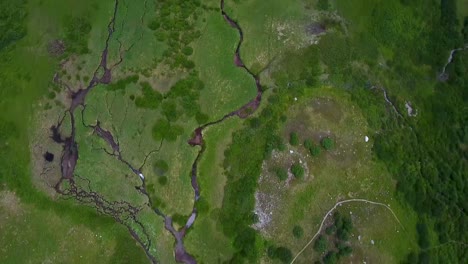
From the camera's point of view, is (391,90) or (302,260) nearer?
(302,260)

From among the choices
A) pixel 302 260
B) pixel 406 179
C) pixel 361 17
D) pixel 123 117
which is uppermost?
pixel 361 17

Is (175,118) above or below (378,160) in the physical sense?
above

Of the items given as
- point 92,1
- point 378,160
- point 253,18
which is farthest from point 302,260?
point 92,1

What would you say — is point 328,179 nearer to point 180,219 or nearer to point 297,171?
point 297,171

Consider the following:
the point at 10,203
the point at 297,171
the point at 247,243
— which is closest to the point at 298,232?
the point at 247,243

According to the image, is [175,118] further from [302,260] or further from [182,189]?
[302,260]

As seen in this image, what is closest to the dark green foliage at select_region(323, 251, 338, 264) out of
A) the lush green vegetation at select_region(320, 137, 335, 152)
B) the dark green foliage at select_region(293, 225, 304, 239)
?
the dark green foliage at select_region(293, 225, 304, 239)
